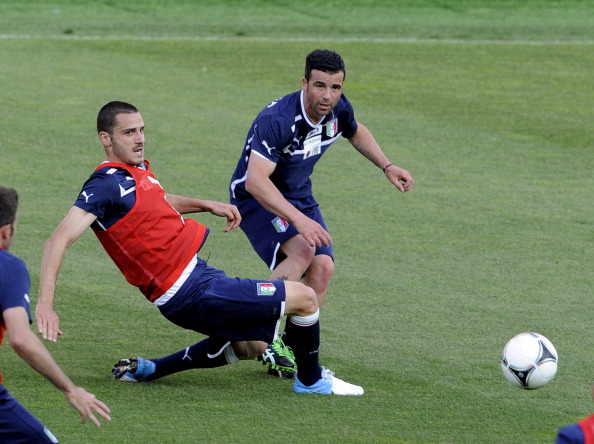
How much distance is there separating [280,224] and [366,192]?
4686 mm

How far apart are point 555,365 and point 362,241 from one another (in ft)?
13.2

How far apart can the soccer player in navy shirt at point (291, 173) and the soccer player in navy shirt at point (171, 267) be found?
0.51 m

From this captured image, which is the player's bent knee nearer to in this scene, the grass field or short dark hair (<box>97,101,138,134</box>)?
the grass field

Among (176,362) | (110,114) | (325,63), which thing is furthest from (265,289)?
(325,63)

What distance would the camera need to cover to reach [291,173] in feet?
24.7

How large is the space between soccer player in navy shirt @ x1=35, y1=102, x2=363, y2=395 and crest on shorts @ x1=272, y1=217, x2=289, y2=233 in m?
0.95

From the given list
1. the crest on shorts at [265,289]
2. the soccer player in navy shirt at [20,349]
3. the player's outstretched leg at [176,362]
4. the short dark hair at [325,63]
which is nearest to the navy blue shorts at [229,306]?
the crest on shorts at [265,289]

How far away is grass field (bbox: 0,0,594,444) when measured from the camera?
6.42 metres

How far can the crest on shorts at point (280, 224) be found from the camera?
7.45m

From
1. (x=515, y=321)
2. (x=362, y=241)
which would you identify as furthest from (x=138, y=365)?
(x=362, y=241)

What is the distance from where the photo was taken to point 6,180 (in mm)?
12086

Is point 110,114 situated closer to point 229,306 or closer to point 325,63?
point 229,306

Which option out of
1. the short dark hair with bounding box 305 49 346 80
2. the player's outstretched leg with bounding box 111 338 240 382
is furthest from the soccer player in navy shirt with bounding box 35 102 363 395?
the short dark hair with bounding box 305 49 346 80

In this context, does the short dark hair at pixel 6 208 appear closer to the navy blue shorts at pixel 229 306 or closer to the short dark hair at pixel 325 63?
the navy blue shorts at pixel 229 306
